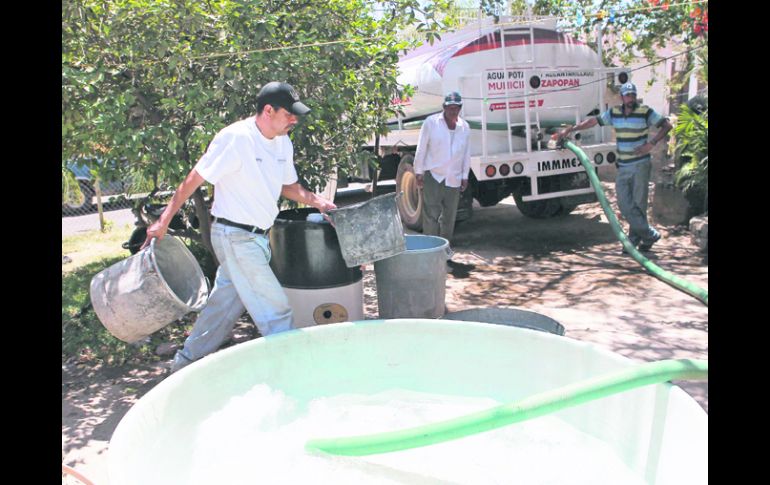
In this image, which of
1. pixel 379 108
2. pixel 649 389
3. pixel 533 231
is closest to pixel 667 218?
pixel 533 231

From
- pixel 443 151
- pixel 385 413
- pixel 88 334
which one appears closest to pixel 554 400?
pixel 385 413

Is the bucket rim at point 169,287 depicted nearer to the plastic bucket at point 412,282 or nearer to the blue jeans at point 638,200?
the plastic bucket at point 412,282

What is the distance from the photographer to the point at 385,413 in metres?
3.18

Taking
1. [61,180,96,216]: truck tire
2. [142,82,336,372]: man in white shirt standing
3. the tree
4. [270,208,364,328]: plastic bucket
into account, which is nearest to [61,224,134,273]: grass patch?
[61,180,96,216]: truck tire

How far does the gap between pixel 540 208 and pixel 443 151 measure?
313 cm

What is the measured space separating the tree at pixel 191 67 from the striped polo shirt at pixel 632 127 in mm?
2893

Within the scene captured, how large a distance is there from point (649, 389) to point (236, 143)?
2320 mm

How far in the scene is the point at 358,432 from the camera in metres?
3.02

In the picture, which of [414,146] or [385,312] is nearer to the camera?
[385,312]

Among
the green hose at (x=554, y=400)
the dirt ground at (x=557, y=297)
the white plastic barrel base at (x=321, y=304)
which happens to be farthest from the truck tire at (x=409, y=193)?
the green hose at (x=554, y=400)

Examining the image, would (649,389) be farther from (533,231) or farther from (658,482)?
(533,231)

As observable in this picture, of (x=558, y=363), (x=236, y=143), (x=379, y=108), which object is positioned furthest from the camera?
(x=379, y=108)

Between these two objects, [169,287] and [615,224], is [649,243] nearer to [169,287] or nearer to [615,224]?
[615,224]

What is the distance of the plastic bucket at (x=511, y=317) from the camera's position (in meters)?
3.89
